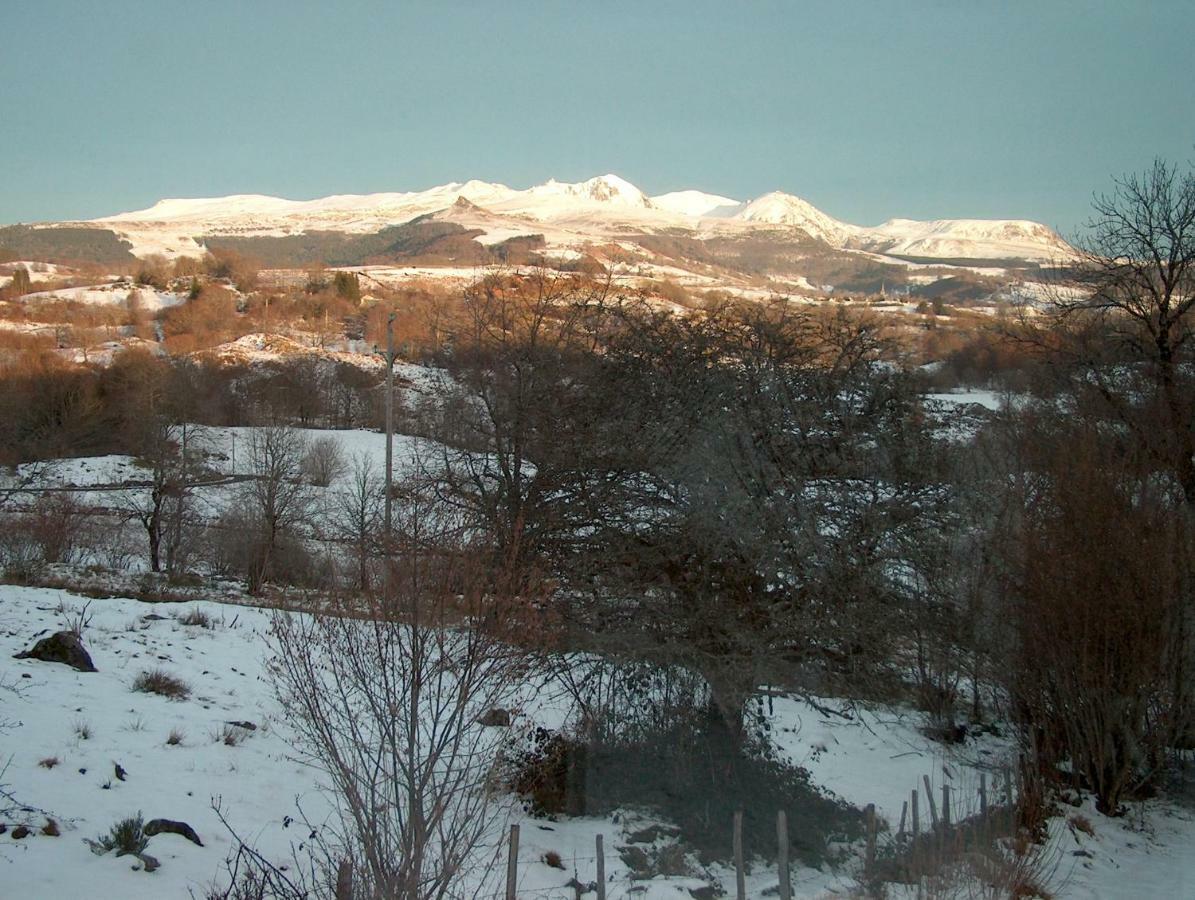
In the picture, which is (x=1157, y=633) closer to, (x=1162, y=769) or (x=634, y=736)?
(x=1162, y=769)

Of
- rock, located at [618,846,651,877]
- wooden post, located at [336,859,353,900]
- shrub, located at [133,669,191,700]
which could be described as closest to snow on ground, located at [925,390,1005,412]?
rock, located at [618,846,651,877]

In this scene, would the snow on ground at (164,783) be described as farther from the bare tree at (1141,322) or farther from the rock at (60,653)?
the bare tree at (1141,322)

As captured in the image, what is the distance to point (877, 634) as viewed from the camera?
9.95m

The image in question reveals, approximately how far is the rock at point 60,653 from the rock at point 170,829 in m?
4.95

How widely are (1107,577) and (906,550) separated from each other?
273 centimetres

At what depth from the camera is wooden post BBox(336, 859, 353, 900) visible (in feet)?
15.9

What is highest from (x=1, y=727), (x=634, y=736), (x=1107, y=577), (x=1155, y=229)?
(x=1155, y=229)

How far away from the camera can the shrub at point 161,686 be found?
11211 millimetres

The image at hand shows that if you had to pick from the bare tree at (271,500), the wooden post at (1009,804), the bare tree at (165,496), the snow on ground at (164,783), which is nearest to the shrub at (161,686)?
the snow on ground at (164,783)

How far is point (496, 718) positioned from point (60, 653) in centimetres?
768

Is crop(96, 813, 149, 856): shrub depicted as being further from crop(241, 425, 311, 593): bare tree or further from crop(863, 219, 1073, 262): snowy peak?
crop(863, 219, 1073, 262): snowy peak

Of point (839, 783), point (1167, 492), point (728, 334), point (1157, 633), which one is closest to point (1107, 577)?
point (1157, 633)

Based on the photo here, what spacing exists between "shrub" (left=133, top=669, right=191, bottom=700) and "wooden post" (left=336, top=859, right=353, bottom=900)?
23.8ft

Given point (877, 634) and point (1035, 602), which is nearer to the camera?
point (877, 634)
